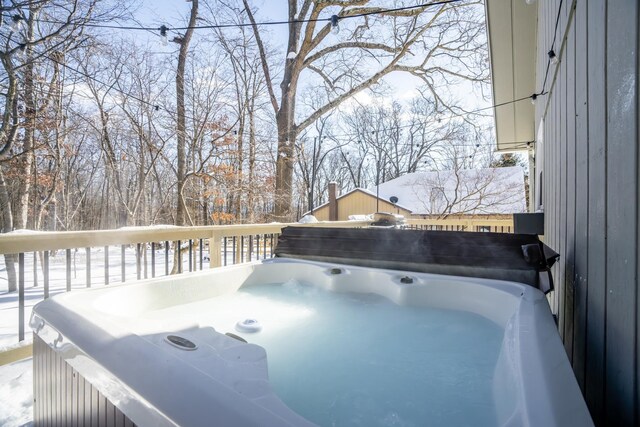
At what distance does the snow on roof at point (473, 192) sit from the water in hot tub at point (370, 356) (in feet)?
31.5

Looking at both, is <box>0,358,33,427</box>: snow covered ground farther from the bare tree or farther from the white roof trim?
the bare tree

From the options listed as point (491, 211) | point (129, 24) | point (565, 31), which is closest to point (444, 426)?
point (565, 31)

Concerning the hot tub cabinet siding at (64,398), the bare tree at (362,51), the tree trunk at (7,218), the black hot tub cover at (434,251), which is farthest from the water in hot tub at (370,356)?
the bare tree at (362,51)


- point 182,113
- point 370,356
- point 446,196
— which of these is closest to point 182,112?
point 182,113

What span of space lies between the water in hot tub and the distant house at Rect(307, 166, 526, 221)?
959 cm

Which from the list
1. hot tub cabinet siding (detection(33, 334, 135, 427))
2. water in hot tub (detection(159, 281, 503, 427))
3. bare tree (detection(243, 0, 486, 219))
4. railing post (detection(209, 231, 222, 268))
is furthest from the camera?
bare tree (detection(243, 0, 486, 219))

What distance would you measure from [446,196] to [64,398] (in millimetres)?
11735

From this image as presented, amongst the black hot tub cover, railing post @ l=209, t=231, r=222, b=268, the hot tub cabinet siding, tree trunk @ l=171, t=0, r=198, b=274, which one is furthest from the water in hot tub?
tree trunk @ l=171, t=0, r=198, b=274

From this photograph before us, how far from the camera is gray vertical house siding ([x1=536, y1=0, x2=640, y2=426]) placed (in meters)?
0.65

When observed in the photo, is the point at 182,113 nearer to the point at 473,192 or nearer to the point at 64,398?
the point at 64,398

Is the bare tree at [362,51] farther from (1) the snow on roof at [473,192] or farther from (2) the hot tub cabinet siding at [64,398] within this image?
(2) the hot tub cabinet siding at [64,398]

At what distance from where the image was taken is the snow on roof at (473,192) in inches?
414

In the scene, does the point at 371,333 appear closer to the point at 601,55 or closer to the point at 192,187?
the point at 601,55

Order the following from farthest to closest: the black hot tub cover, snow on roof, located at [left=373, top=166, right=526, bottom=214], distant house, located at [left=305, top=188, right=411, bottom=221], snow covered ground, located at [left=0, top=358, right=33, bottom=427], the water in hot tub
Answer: distant house, located at [left=305, top=188, right=411, bottom=221], snow on roof, located at [left=373, top=166, right=526, bottom=214], the black hot tub cover, snow covered ground, located at [left=0, top=358, right=33, bottom=427], the water in hot tub
